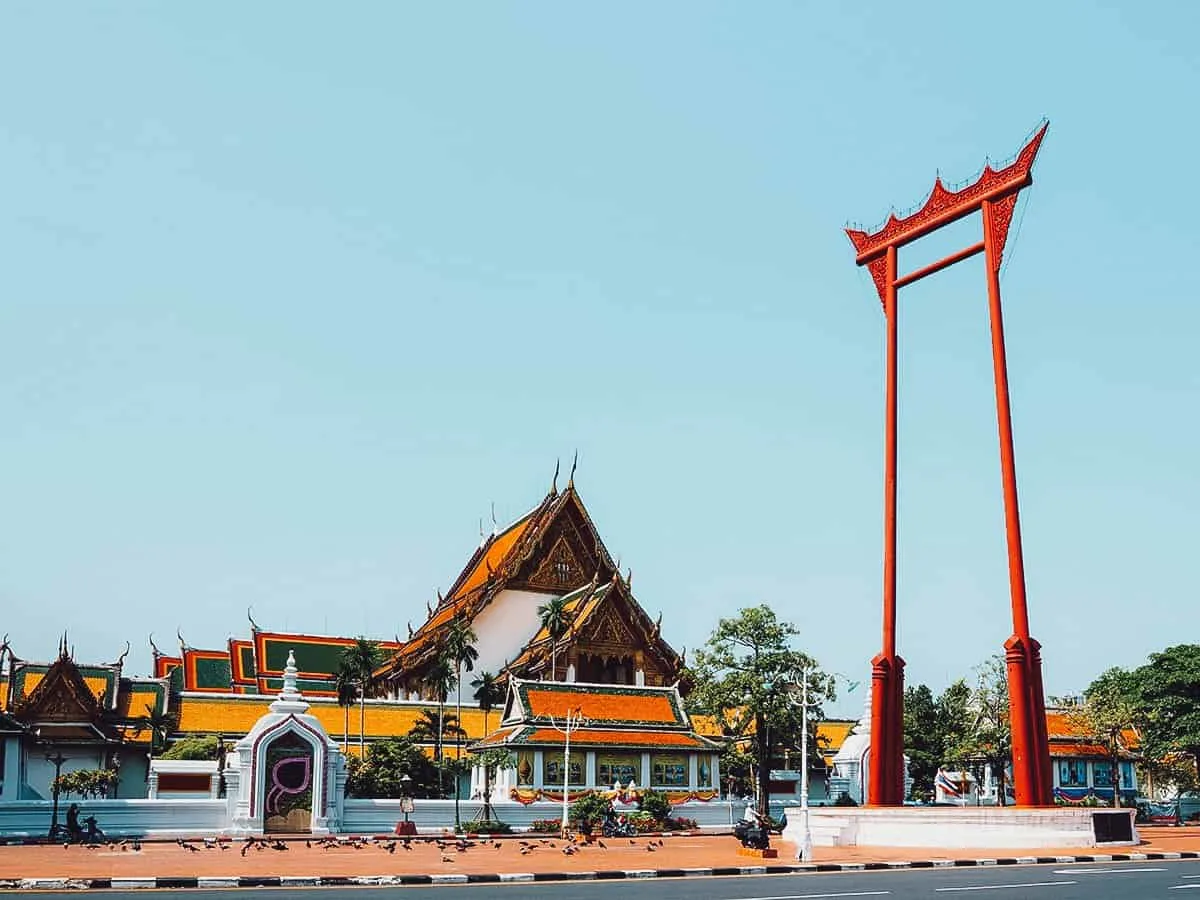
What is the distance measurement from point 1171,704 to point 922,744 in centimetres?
1006

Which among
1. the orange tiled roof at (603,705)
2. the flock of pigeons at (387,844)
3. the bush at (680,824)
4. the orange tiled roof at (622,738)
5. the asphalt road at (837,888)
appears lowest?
the bush at (680,824)

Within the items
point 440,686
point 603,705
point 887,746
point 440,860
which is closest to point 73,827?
point 440,860

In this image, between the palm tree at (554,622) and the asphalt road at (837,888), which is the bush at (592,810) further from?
the palm tree at (554,622)

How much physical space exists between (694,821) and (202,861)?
72.6ft

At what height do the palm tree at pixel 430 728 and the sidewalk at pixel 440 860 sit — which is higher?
the palm tree at pixel 430 728

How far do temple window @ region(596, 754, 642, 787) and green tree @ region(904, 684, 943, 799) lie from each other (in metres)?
16.0

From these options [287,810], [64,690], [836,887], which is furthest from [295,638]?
[836,887]

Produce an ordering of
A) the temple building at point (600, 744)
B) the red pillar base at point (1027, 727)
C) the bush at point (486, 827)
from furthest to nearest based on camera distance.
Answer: the temple building at point (600, 744), the bush at point (486, 827), the red pillar base at point (1027, 727)

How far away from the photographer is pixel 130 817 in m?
34.5

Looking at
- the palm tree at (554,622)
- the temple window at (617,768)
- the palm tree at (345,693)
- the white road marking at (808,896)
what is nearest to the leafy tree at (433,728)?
the palm tree at (345,693)

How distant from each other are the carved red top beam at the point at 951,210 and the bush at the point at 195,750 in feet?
87.9

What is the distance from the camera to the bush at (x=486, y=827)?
37.1 m

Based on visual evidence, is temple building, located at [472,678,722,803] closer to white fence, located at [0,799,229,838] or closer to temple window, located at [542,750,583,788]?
temple window, located at [542,750,583,788]

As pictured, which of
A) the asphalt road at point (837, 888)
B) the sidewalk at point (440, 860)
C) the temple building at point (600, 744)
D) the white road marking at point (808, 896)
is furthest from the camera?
the temple building at point (600, 744)
